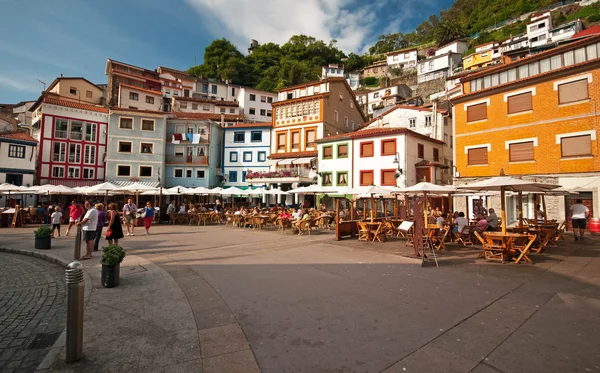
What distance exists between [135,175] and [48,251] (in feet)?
95.5

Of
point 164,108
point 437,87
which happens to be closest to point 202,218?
point 164,108

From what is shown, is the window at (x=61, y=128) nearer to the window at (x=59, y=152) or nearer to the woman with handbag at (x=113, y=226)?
the window at (x=59, y=152)

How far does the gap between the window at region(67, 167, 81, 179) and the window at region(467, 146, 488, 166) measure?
135 feet

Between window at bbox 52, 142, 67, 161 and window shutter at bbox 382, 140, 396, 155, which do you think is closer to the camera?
window shutter at bbox 382, 140, 396, 155

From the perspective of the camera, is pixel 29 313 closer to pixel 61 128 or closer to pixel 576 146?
pixel 576 146

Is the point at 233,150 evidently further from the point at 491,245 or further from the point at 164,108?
the point at 491,245

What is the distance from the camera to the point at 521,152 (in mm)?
20484

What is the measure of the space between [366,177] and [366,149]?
8.98 ft

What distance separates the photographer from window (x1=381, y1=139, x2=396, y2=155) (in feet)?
88.7

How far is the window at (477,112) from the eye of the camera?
22469 millimetres

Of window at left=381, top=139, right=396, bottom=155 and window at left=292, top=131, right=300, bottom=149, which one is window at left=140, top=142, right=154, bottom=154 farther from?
window at left=381, top=139, right=396, bottom=155

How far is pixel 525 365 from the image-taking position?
129 inches

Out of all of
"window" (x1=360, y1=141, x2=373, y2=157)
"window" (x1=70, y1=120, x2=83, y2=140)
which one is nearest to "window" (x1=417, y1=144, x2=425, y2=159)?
"window" (x1=360, y1=141, x2=373, y2=157)

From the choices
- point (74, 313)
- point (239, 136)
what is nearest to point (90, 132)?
point (239, 136)
